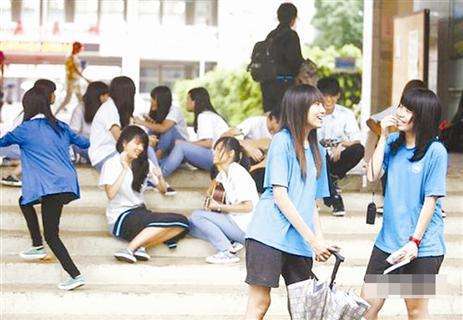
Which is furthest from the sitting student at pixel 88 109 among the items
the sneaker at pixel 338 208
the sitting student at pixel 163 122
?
the sneaker at pixel 338 208

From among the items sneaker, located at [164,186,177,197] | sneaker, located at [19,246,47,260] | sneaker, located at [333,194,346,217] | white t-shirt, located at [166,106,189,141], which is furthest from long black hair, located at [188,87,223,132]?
sneaker, located at [19,246,47,260]

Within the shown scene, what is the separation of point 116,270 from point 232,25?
7921 mm

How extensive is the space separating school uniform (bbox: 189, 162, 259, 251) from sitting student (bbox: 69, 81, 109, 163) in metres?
2.06

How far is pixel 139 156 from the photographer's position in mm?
8484

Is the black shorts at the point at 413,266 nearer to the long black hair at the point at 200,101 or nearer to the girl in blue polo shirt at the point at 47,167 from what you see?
the girl in blue polo shirt at the point at 47,167

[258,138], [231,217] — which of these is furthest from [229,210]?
[258,138]

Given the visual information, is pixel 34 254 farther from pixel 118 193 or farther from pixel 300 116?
pixel 300 116

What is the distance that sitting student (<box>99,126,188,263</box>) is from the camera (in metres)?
8.32

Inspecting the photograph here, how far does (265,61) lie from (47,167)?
3.69m

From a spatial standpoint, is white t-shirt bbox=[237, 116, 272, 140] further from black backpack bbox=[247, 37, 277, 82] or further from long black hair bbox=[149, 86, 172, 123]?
black backpack bbox=[247, 37, 277, 82]

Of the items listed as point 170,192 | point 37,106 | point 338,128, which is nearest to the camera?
point 37,106

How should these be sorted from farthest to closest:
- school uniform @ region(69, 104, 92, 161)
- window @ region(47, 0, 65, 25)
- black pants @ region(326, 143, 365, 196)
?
window @ region(47, 0, 65, 25) < school uniform @ region(69, 104, 92, 161) < black pants @ region(326, 143, 365, 196)

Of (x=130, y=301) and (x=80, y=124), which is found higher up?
(x=80, y=124)

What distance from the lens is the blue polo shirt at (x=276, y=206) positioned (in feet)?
18.4
